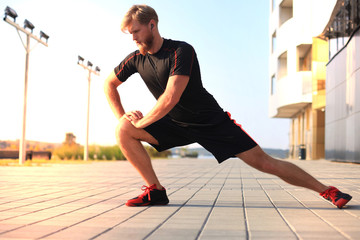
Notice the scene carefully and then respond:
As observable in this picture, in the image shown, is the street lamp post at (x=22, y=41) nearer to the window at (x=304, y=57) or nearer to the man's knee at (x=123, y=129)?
the man's knee at (x=123, y=129)

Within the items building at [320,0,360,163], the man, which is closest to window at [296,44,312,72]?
building at [320,0,360,163]

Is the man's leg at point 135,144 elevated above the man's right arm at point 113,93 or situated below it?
below

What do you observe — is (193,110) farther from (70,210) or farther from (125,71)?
(70,210)

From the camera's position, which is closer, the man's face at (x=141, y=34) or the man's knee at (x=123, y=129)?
the man's face at (x=141, y=34)

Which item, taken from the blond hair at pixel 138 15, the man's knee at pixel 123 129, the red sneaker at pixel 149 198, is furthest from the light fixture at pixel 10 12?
the red sneaker at pixel 149 198

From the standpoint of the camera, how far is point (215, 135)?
4.41 m

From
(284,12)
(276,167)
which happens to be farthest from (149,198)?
(284,12)

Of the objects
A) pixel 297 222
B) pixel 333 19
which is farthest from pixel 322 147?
pixel 297 222

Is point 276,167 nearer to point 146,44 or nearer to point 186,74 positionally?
point 186,74

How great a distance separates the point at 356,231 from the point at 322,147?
96.9ft

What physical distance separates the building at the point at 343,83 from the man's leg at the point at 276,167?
45.7 feet

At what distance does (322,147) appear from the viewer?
31.6 meters

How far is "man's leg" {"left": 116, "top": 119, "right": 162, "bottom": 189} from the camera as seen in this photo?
15.4ft

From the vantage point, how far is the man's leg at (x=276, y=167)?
4395 millimetres
